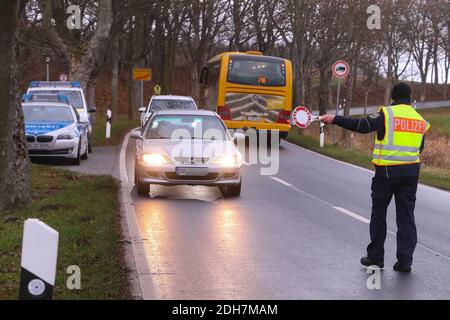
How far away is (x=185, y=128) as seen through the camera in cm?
1418

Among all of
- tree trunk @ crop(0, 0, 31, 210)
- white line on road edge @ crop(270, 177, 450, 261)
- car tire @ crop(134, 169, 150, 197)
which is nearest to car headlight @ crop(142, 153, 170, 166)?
car tire @ crop(134, 169, 150, 197)

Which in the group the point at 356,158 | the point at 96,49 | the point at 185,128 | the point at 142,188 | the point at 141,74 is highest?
the point at 96,49

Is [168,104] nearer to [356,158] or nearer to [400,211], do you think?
[356,158]

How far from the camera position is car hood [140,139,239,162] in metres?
13.0

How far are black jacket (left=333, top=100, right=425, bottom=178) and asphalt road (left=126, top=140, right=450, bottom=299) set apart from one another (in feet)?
3.40

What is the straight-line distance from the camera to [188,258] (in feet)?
26.9

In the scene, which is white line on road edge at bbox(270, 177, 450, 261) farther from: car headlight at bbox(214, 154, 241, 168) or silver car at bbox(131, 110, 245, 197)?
car headlight at bbox(214, 154, 241, 168)

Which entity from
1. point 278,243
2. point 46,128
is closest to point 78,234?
point 278,243

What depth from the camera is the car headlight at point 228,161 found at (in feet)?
42.8

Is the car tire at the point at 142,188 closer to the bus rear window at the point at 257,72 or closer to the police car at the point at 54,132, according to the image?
the police car at the point at 54,132

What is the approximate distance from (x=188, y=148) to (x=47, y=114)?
7.72 meters

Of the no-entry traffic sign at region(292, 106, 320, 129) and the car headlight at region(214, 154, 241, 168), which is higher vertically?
the no-entry traffic sign at region(292, 106, 320, 129)
